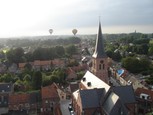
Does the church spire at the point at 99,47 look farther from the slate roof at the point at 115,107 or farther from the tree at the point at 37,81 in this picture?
the tree at the point at 37,81

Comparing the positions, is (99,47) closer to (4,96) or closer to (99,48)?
(99,48)

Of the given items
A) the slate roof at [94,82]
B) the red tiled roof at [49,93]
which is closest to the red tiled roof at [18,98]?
the red tiled roof at [49,93]

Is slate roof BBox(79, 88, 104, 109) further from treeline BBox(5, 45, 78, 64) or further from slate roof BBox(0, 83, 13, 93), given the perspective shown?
treeline BBox(5, 45, 78, 64)

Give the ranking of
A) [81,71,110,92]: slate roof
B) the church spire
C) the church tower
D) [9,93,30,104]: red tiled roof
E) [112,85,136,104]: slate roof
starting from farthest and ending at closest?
[9,93,30,104]: red tiled roof, the church tower, the church spire, [81,71,110,92]: slate roof, [112,85,136,104]: slate roof

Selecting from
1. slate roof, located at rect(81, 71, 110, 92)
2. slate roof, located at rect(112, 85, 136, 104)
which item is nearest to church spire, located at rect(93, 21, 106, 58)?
slate roof, located at rect(81, 71, 110, 92)

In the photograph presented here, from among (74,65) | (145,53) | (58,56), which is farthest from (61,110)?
(145,53)

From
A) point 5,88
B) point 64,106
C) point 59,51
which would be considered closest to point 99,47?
point 64,106

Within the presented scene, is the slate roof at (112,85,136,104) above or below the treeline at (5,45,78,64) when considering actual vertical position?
above
